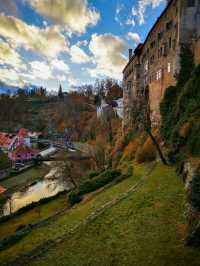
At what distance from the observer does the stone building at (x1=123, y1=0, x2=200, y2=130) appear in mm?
24203

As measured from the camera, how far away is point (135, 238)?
34.6 feet

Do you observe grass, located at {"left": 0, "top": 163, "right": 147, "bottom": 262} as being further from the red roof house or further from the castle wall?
the red roof house

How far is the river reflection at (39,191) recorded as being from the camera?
32.8 meters

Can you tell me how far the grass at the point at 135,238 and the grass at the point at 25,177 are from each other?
3041 cm

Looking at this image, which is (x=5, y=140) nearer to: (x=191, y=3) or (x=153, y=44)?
(x=153, y=44)

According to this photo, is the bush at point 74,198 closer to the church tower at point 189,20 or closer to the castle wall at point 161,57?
the castle wall at point 161,57

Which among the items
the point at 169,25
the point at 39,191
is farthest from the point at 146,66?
the point at 39,191

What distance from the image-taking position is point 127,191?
56.0ft

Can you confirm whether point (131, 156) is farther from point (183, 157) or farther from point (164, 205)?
point (164, 205)

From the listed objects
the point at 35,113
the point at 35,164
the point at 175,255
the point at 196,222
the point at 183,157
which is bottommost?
the point at 35,164

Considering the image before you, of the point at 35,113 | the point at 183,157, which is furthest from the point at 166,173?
the point at 35,113

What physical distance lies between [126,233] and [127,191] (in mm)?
5939

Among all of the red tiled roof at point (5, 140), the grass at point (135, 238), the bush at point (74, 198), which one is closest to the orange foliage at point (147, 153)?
the bush at point (74, 198)

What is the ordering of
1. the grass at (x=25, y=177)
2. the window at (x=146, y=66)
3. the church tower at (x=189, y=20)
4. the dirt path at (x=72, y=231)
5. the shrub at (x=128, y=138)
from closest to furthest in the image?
the dirt path at (x=72, y=231), the church tower at (x=189, y=20), the shrub at (x=128, y=138), the window at (x=146, y=66), the grass at (x=25, y=177)
